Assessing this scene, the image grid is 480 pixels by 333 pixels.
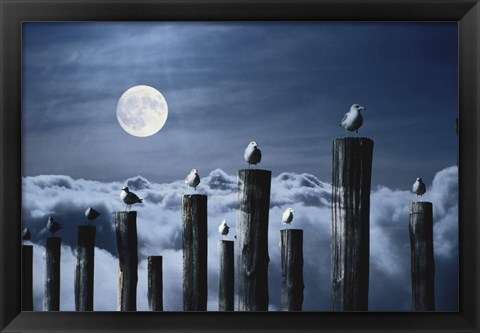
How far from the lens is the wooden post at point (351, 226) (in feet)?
19.1

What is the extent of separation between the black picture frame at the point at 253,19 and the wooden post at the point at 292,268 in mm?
115

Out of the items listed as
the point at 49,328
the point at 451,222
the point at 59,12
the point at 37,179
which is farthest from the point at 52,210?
the point at 451,222

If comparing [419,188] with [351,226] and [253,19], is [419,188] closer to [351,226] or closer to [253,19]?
[351,226]

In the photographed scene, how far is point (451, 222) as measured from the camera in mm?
5844

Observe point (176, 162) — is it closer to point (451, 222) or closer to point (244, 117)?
point (244, 117)

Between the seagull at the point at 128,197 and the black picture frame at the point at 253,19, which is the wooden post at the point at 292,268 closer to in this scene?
the black picture frame at the point at 253,19

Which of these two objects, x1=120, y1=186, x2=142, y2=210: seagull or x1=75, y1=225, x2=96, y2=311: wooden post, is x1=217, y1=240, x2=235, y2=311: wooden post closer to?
x1=120, y1=186, x2=142, y2=210: seagull

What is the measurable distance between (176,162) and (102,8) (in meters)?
0.98

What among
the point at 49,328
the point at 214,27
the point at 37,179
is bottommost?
the point at 49,328

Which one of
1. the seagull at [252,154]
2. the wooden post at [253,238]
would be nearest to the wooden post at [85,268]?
the wooden post at [253,238]

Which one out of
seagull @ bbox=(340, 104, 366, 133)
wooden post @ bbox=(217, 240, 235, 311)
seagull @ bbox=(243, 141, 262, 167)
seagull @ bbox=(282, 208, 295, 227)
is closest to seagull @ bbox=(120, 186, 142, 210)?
wooden post @ bbox=(217, 240, 235, 311)

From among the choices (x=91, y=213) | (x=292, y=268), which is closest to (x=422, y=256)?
(x=292, y=268)

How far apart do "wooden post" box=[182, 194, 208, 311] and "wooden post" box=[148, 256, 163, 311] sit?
0.46ft

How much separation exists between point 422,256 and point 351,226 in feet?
1.53
